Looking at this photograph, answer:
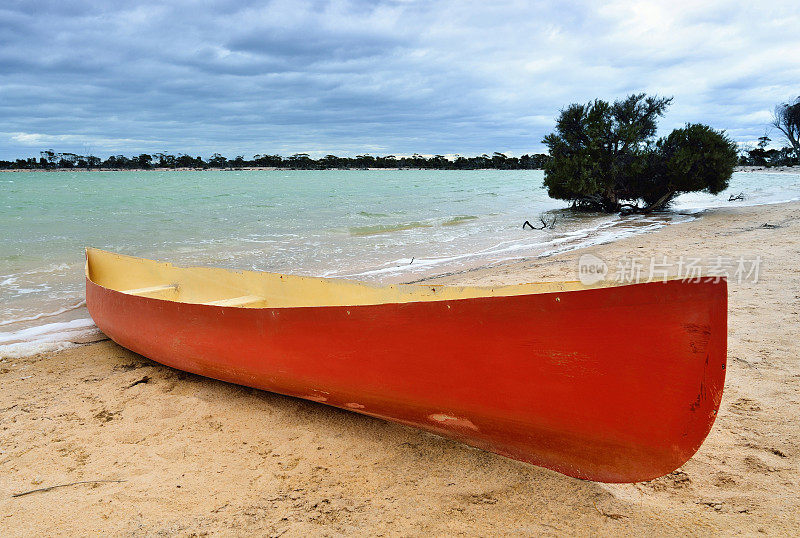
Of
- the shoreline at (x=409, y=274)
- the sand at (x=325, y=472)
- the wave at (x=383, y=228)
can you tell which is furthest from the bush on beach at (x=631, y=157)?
the sand at (x=325, y=472)

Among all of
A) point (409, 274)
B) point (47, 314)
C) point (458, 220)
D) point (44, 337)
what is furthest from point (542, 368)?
point (458, 220)

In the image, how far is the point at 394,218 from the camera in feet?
58.8

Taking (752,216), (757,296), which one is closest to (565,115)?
(752,216)

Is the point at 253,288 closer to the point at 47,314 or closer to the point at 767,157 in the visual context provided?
the point at 47,314

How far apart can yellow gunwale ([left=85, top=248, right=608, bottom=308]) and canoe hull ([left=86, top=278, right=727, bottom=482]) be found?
64cm

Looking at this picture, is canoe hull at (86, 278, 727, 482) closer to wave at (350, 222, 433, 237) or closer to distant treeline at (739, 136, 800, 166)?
wave at (350, 222, 433, 237)

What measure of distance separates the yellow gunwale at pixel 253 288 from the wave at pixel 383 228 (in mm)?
7853

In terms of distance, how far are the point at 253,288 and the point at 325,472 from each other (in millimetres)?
2744

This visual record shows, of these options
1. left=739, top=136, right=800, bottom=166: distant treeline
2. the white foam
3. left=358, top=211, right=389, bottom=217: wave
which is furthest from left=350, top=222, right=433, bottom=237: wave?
left=739, top=136, right=800, bottom=166: distant treeline

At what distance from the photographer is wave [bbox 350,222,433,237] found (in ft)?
45.7

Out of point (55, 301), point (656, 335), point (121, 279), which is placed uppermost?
point (656, 335)

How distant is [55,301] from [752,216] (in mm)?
16080

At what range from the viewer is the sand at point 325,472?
6.81 feet

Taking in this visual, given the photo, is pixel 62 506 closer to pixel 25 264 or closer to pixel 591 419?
pixel 591 419
